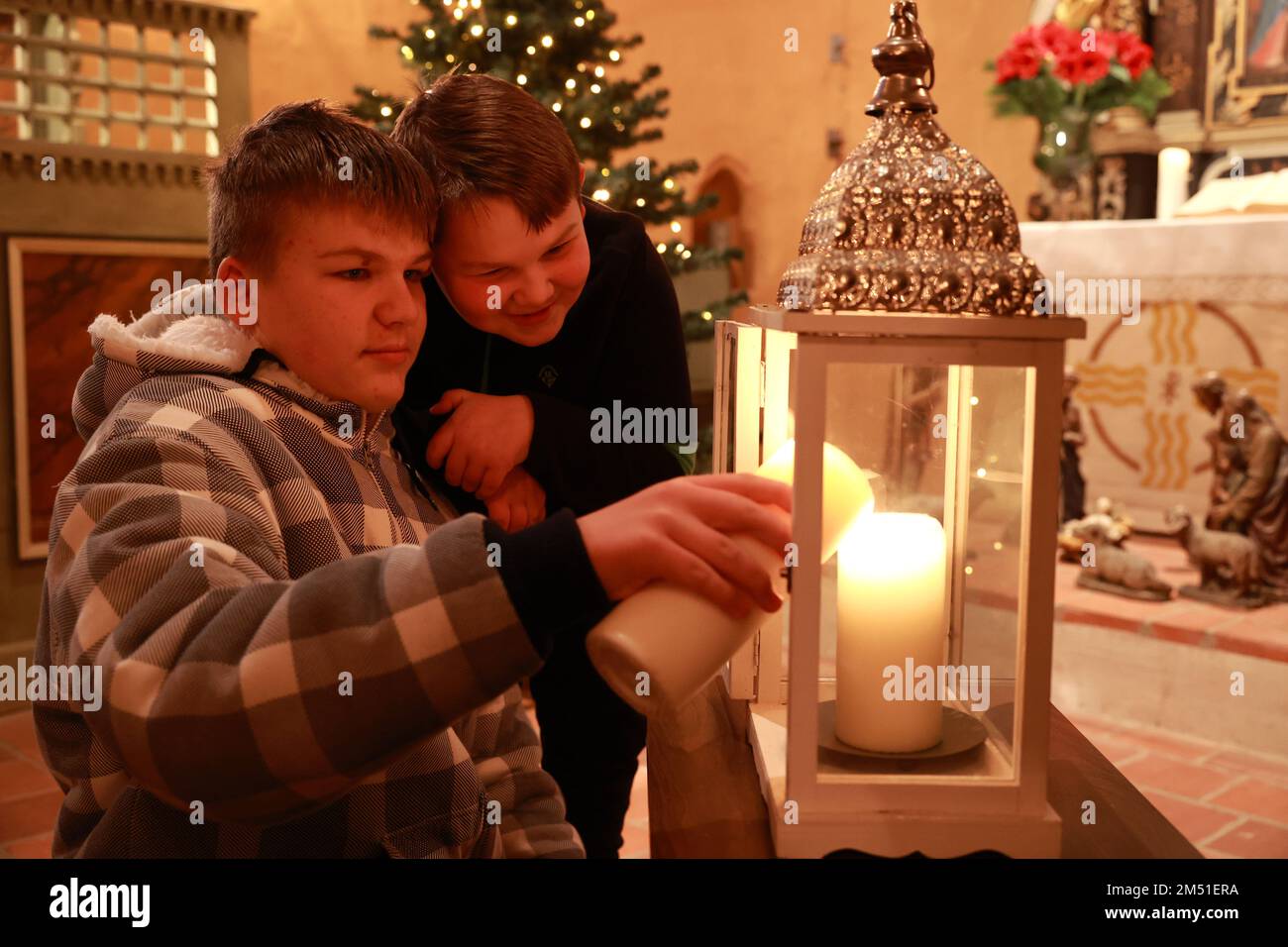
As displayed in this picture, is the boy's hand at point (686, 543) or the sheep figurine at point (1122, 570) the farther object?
the sheep figurine at point (1122, 570)

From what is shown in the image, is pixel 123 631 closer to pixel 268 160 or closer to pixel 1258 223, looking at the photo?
pixel 268 160

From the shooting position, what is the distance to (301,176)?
0.89 metres

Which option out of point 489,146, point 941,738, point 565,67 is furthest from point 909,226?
point 565,67

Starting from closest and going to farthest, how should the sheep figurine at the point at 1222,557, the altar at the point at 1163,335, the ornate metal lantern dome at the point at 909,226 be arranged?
the ornate metal lantern dome at the point at 909,226 → the sheep figurine at the point at 1222,557 → the altar at the point at 1163,335

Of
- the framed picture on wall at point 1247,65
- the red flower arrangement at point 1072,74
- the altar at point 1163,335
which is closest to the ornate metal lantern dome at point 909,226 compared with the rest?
the altar at point 1163,335

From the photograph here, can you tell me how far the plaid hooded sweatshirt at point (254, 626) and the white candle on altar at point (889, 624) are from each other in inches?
9.1

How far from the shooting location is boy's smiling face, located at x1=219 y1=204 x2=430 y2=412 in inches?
34.9

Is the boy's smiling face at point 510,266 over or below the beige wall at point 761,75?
below

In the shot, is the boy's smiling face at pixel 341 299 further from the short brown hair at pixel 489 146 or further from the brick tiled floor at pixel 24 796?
the brick tiled floor at pixel 24 796

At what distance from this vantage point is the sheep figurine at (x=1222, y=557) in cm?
339

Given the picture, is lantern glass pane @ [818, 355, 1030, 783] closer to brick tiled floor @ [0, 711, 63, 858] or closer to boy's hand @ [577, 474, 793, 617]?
boy's hand @ [577, 474, 793, 617]

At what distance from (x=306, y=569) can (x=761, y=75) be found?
6234 millimetres

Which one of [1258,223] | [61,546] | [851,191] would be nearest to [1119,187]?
[1258,223]

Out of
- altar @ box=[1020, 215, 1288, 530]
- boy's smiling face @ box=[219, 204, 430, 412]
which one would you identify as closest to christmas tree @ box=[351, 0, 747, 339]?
altar @ box=[1020, 215, 1288, 530]
